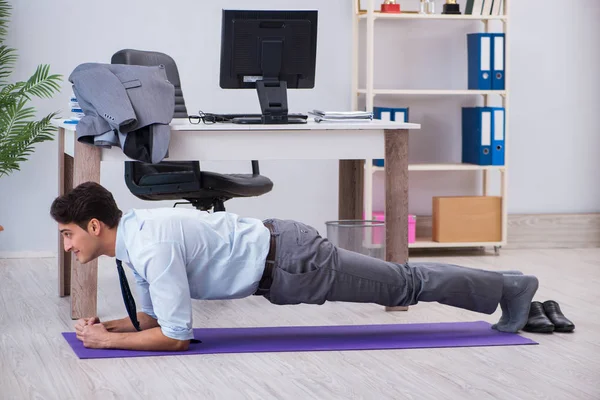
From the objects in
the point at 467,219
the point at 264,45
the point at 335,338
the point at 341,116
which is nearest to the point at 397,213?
the point at 341,116

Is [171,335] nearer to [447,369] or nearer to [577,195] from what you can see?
[447,369]

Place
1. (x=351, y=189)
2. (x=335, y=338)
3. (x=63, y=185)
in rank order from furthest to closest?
(x=351, y=189)
(x=63, y=185)
(x=335, y=338)

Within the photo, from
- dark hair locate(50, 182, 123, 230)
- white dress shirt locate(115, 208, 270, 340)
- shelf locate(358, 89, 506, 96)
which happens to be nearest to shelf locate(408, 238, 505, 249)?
shelf locate(358, 89, 506, 96)

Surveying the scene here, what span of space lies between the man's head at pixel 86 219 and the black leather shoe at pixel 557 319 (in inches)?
60.0

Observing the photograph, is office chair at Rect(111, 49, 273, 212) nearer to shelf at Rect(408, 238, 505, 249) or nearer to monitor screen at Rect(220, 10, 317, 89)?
monitor screen at Rect(220, 10, 317, 89)

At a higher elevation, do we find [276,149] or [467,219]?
[276,149]

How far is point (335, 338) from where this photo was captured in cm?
329

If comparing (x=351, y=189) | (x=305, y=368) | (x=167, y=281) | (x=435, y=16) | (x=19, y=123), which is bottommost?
(x=305, y=368)

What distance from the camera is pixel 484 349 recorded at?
313cm

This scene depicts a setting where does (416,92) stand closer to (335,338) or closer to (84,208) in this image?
(335,338)

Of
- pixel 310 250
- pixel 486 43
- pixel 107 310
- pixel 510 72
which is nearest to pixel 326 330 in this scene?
pixel 310 250

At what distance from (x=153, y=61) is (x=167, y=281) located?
1663mm

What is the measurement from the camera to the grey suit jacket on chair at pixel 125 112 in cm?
338

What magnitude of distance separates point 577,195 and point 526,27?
3.31 ft
